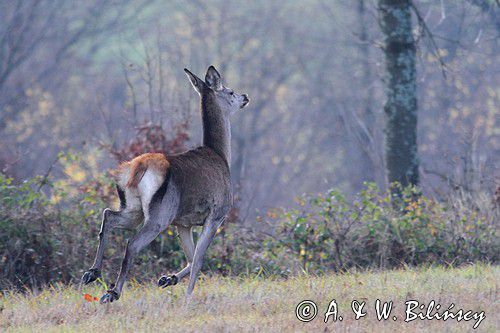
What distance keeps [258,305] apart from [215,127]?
2545 mm

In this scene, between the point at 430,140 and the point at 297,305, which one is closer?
the point at 297,305

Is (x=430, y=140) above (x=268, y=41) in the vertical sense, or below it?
below

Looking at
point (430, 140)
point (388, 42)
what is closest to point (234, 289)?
point (388, 42)

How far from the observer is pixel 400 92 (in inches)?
596

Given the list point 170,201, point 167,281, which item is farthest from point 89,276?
point 167,281

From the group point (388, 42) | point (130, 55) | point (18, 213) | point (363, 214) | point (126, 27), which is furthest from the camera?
point (130, 55)

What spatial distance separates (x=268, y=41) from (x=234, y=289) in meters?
30.5

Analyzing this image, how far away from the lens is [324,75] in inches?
1554

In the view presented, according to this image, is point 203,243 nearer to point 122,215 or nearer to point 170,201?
point 170,201

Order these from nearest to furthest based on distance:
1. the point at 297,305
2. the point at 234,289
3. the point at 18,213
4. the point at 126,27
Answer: the point at 297,305
the point at 234,289
the point at 18,213
the point at 126,27

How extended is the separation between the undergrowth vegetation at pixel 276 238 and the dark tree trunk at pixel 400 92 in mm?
2075

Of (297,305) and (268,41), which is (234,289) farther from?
(268,41)

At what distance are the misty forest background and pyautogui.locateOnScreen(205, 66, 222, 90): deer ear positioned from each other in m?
2.26

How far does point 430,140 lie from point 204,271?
26.9 meters
